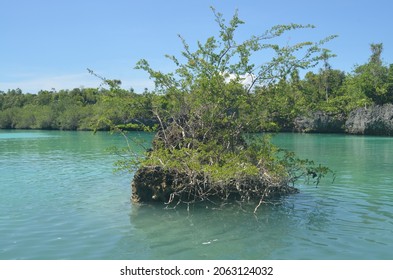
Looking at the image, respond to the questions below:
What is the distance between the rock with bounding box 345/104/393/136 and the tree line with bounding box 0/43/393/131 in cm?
382

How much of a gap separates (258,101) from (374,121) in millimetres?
56534

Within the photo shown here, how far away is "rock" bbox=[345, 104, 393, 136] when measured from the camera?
6244 centimetres

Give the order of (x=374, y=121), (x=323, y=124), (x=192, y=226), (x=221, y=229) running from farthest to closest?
(x=323, y=124) → (x=374, y=121) → (x=192, y=226) → (x=221, y=229)

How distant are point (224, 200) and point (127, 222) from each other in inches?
119

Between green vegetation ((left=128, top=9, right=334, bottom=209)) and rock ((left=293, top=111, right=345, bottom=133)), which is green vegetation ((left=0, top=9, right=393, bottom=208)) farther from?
rock ((left=293, top=111, right=345, bottom=133))

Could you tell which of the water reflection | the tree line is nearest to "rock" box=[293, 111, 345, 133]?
the tree line

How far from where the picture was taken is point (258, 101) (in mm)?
12422

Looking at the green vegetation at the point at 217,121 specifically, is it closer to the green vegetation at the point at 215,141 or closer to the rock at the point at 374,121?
the green vegetation at the point at 215,141

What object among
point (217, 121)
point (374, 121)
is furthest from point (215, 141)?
point (374, 121)

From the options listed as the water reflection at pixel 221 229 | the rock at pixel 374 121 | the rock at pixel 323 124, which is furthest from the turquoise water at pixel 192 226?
the rock at pixel 323 124

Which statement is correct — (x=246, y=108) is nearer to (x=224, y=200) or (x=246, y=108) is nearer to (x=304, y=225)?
(x=224, y=200)

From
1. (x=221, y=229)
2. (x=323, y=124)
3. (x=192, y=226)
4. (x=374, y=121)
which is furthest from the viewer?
(x=323, y=124)

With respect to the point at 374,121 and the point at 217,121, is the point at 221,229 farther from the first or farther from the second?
the point at 374,121
